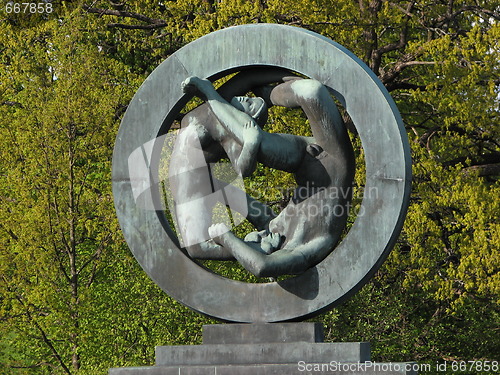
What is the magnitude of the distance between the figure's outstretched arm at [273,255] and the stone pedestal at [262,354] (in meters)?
0.49

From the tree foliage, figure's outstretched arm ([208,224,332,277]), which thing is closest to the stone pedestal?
figure's outstretched arm ([208,224,332,277])

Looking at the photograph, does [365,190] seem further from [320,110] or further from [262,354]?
[262,354]

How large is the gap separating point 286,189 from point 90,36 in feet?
16.1

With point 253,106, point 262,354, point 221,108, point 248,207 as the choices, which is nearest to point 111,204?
point 248,207

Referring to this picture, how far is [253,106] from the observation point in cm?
845

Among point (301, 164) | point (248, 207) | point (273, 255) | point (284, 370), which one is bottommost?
point (284, 370)

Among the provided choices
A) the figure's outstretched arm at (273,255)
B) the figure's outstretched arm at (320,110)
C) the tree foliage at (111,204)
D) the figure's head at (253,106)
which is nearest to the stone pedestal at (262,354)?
the figure's outstretched arm at (273,255)

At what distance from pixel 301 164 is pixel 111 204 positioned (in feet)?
29.0

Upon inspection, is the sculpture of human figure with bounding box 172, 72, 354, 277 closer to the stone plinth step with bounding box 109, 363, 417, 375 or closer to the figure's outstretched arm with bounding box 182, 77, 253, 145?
the figure's outstretched arm with bounding box 182, 77, 253, 145

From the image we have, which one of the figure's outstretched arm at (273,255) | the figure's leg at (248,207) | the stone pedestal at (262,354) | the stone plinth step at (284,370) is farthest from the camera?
the figure's leg at (248,207)

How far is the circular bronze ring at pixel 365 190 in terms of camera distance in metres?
7.88

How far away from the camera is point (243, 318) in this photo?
8188mm

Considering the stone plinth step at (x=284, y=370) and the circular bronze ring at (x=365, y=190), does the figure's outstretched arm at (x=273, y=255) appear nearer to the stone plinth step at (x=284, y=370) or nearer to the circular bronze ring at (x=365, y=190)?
the circular bronze ring at (x=365, y=190)

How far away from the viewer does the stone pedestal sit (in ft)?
25.1
